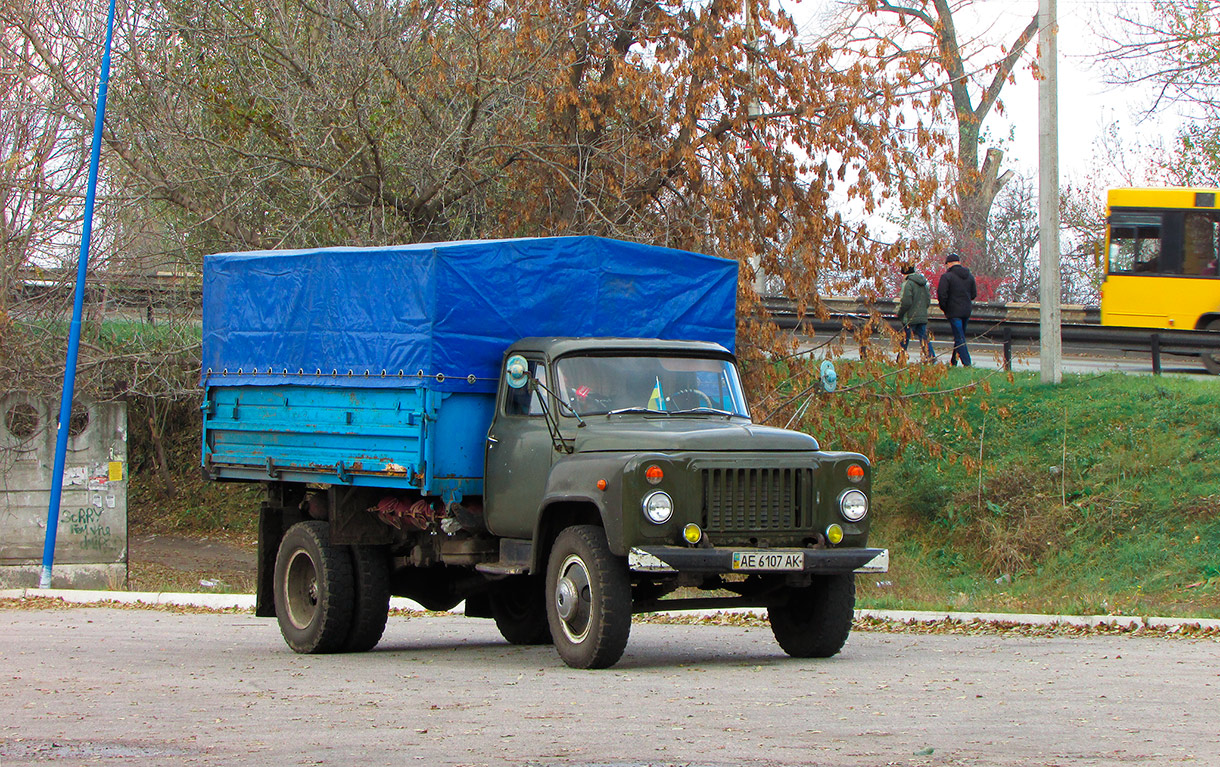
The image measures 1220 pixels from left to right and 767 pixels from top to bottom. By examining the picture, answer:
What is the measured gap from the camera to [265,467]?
1232cm

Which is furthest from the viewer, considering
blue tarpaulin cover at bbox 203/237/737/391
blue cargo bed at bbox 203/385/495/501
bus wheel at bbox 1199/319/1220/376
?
bus wheel at bbox 1199/319/1220/376

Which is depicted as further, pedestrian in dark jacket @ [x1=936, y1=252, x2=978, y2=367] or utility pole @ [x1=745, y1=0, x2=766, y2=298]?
pedestrian in dark jacket @ [x1=936, y1=252, x2=978, y2=367]

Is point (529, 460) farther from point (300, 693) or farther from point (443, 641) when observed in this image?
point (443, 641)

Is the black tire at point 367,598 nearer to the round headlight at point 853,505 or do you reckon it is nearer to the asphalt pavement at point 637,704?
the asphalt pavement at point 637,704

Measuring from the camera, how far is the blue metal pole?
1956cm

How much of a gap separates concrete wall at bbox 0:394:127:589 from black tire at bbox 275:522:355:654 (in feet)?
40.3

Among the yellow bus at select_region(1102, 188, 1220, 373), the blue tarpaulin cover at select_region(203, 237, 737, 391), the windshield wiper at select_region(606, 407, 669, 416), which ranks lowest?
the windshield wiper at select_region(606, 407, 669, 416)

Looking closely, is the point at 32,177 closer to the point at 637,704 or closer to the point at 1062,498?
the point at 1062,498

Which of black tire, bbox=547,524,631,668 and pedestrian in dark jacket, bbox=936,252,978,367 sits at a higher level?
pedestrian in dark jacket, bbox=936,252,978,367

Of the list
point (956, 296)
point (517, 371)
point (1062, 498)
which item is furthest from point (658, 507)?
point (956, 296)

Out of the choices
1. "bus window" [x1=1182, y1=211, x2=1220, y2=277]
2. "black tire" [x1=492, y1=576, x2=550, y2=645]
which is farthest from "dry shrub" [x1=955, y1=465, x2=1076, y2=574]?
"black tire" [x1=492, y1=576, x2=550, y2=645]

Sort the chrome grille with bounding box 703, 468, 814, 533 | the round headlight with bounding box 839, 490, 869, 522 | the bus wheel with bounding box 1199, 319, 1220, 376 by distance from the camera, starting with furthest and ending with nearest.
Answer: the bus wheel with bounding box 1199, 319, 1220, 376 → the round headlight with bounding box 839, 490, 869, 522 → the chrome grille with bounding box 703, 468, 814, 533

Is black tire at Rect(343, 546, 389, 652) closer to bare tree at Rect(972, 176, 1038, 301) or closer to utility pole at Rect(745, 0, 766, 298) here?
utility pole at Rect(745, 0, 766, 298)

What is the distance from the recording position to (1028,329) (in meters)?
27.8
